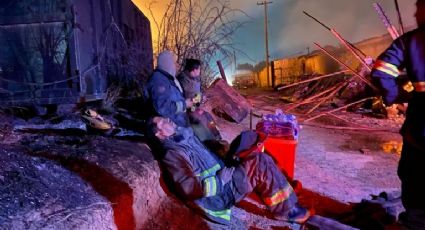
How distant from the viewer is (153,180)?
139 inches

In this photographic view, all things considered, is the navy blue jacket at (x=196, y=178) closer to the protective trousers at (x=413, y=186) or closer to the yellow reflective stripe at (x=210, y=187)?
the yellow reflective stripe at (x=210, y=187)

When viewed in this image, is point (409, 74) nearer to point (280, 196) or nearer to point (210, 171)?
point (280, 196)

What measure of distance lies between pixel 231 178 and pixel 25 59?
14.2 feet

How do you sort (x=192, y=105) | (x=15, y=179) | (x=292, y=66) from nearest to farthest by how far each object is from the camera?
(x=15, y=179)
(x=192, y=105)
(x=292, y=66)

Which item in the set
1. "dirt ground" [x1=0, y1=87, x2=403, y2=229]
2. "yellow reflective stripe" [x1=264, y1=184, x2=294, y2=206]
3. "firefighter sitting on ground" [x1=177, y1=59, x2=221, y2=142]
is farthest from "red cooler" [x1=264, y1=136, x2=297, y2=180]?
"firefighter sitting on ground" [x1=177, y1=59, x2=221, y2=142]

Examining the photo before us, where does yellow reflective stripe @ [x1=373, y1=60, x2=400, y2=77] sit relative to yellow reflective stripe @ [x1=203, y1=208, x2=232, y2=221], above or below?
above

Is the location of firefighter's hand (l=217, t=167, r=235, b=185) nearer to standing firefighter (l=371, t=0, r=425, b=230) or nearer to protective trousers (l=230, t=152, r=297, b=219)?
protective trousers (l=230, t=152, r=297, b=219)

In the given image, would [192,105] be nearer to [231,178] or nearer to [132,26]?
[231,178]

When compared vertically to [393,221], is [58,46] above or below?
above

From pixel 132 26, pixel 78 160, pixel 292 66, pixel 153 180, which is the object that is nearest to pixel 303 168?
pixel 153 180

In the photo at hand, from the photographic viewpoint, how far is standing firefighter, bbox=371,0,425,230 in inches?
79.7

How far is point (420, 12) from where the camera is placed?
2117mm

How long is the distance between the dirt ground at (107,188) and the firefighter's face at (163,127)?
A: 16.7 inches

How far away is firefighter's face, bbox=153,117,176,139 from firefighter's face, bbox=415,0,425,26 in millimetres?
2181
